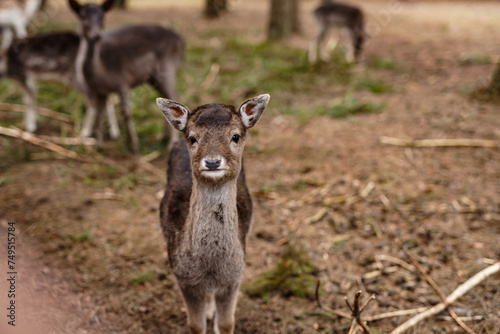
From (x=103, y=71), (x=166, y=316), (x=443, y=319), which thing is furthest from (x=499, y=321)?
(x=103, y=71)

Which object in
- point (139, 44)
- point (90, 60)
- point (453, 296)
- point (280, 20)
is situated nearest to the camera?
point (453, 296)

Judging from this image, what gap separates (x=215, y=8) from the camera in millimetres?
13570

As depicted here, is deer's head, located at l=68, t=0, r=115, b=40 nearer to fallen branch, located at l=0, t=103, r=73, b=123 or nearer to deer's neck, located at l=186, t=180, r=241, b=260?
fallen branch, located at l=0, t=103, r=73, b=123

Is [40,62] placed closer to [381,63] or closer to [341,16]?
[381,63]

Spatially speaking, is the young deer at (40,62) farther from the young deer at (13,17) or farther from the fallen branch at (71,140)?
the young deer at (13,17)

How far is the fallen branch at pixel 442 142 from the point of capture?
5.39 meters

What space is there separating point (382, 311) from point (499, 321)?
2.69 ft

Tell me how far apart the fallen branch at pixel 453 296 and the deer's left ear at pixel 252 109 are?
1841 millimetres

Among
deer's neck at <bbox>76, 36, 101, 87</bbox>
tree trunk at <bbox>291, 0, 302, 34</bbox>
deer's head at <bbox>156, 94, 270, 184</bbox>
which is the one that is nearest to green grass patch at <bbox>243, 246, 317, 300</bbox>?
deer's head at <bbox>156, 94, 270, 184</bbox>

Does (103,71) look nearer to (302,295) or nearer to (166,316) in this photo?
(166,316)

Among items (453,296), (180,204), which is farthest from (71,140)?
(453,296)

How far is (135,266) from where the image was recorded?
376 centimetres

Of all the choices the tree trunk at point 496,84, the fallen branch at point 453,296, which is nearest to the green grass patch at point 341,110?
the tree trunk at point 496,84

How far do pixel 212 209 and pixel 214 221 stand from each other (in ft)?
0.24
